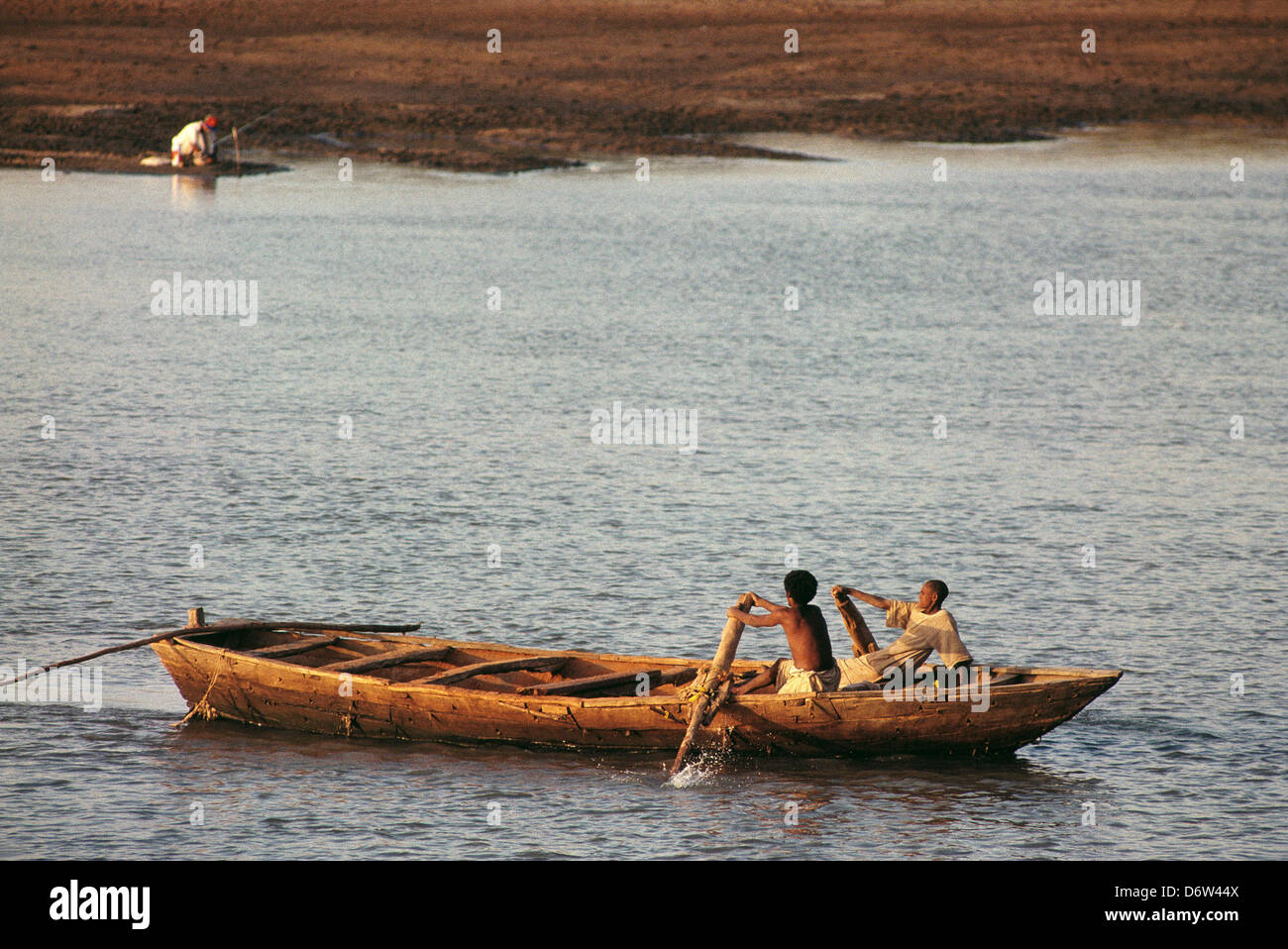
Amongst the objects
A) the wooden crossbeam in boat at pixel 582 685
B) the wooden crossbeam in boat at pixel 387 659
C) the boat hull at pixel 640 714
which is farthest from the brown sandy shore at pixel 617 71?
the wooden crossbeam in boat at pixel 582 685

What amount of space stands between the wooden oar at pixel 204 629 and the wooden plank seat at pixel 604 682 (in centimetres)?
209

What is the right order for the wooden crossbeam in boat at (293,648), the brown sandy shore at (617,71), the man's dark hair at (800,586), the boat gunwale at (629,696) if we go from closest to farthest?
1. the boat gunwale at (629,696)
2. the man's dark hair at (800,586)
3. the wooden crossbeam in boat at (293,648)
4. the brown sandy shore at (617,71)

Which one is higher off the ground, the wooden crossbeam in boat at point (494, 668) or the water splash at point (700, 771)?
the wooden crossbeam in boat at point (494, 668)

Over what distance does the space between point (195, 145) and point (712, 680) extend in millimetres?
50529

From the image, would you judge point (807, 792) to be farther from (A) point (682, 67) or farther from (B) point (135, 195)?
(A) point (682, 67)

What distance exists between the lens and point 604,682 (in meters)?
17.3

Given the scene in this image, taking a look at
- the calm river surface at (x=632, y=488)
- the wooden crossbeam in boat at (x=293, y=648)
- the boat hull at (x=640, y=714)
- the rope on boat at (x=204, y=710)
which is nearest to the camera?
the calm river surface at (x=632, y=488)

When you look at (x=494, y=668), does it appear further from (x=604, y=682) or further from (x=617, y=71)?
(x=617, y=71)

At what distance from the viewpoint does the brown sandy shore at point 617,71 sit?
2763 inches

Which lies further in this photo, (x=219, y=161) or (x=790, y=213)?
(x=219, y=161)

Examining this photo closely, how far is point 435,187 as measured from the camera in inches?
2554

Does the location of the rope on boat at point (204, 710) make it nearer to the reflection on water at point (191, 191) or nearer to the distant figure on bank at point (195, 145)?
the reflection on water at point (191, 191)
